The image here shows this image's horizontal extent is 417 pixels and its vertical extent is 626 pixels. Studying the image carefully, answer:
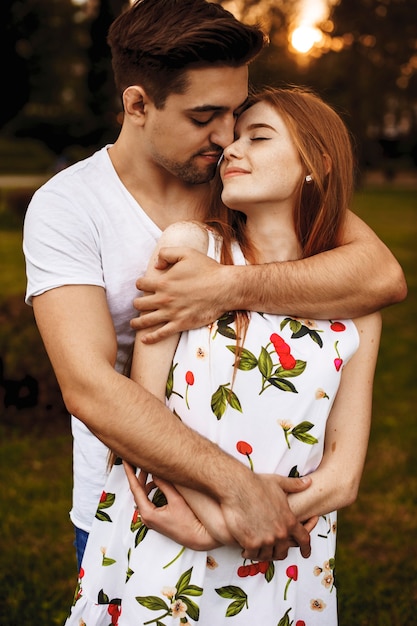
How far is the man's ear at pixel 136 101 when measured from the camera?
2514 millimetres

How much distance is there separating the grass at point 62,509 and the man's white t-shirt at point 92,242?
1533 millimetres

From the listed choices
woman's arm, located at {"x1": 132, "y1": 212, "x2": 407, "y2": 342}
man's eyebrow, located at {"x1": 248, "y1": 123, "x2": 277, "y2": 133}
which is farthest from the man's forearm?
man's eyebrow, located at {"x1": 248, "y1": 123, "x2": 277, "y2": 133}

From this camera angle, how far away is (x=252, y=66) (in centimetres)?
329

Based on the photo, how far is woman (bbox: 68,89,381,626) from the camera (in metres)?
2.01

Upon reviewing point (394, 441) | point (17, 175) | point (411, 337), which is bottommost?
point (17, 175)

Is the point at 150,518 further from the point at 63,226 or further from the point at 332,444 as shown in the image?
the point at 63,226

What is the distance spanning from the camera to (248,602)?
6.74 ft

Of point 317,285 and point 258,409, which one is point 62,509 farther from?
point 317,285

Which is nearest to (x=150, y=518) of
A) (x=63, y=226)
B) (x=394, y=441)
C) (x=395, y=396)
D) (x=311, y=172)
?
(x=63, y=226)

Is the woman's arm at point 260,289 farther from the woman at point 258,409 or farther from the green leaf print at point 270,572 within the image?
the green leaf print at point 270,572

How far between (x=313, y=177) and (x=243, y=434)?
863 millimetres

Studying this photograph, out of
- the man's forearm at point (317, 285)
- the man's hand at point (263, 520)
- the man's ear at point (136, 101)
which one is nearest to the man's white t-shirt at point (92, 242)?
the man's ear at point (136, 101)

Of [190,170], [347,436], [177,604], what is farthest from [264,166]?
[177,604]

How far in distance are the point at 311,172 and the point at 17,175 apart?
25385 millimetres
